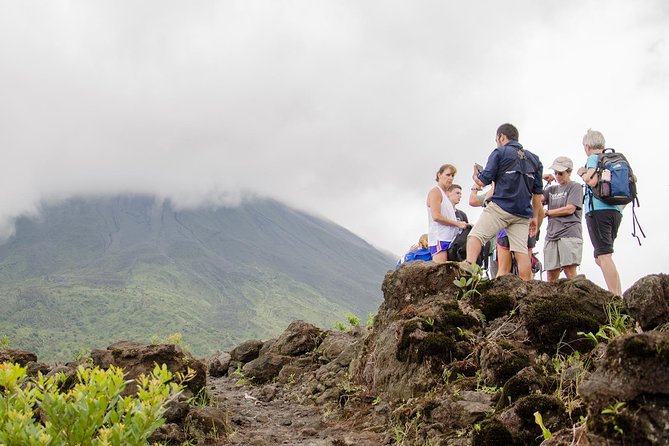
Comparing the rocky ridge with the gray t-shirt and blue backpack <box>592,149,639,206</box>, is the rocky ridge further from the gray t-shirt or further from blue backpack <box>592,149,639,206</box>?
the gray t-shirt

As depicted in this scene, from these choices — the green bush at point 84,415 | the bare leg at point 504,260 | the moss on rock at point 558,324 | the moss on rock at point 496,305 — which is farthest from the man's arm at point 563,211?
the green bush at point 84,415

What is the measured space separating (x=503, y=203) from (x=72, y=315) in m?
133

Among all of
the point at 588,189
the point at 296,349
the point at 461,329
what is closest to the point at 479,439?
the point at 461,329

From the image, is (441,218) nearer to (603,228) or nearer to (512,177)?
(512,177)

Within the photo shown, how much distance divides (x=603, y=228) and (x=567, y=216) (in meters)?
1.26

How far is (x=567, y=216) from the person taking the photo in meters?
9.51

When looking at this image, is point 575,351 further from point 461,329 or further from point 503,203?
point 503,203

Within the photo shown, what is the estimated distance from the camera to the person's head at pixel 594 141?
855cm

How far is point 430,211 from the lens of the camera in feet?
31.8

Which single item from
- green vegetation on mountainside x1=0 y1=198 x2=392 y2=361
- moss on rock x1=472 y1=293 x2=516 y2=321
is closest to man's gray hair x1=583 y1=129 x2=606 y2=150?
moss on rock x1=472 y1=293 x2=516 y2=321

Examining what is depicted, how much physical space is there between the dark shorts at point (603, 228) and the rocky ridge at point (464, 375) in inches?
61.0

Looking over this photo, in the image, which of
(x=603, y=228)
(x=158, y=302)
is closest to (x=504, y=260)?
(x=603, y=228)

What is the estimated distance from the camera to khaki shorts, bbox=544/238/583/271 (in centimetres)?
918

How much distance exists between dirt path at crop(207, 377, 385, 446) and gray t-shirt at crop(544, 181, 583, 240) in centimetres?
448
